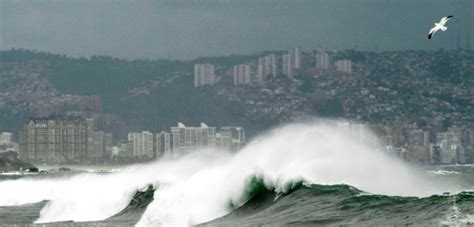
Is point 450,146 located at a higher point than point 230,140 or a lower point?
lower

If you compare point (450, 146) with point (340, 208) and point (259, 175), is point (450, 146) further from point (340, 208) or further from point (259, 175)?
point (340, 208)

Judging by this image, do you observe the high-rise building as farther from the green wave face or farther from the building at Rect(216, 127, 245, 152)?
the green wave face

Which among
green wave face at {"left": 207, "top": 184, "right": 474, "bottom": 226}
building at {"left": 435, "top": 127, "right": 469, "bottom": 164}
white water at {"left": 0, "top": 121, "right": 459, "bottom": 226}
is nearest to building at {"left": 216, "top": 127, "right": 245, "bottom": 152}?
building at {"left": 435, "top": 127, "right": 469, "bottom": 164}

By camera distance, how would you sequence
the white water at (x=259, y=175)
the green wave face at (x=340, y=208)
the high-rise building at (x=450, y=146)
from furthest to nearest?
1. the high-rise building at (x=450, y=146)
2. the white water at (x=259, y=175)
3. the green wave face at (x=340, y=208)

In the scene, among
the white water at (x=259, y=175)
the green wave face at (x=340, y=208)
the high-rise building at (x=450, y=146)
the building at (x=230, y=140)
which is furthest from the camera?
the building at (x=230, y=140)

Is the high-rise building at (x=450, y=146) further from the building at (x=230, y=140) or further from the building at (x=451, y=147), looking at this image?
the building at (x=230, y=140)

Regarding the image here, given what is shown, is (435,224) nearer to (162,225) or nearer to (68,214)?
(162,225)

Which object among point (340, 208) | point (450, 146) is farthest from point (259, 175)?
point (450, 146)

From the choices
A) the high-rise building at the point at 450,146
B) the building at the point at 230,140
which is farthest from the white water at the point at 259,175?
the building at the point at 230,140

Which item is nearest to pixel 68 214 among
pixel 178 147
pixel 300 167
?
pixel 300 167
